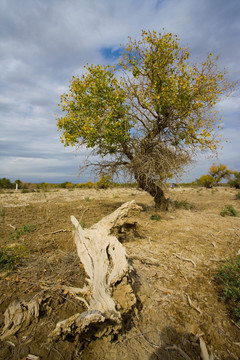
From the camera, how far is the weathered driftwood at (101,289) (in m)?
2.42

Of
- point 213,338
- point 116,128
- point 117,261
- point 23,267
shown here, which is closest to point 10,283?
point 23,267

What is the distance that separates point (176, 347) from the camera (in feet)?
8.36

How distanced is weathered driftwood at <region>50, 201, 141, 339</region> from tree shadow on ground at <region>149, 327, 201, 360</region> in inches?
22.8

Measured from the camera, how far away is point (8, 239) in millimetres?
6242

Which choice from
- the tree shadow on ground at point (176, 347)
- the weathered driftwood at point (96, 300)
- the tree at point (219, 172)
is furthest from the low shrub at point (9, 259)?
Result: the tree at point (219, 172)

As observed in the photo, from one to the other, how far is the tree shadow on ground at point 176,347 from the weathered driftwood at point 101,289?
580 millimetres

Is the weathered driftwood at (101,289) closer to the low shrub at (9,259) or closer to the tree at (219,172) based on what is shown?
the low shrub at (9,259)

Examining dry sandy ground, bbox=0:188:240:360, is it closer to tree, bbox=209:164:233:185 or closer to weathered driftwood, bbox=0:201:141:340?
weathered driftwood, bbox=0:201:141:340

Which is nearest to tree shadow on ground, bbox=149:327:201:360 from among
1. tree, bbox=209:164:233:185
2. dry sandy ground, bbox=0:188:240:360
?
dry sandy ground, bbox=0:188:240:360

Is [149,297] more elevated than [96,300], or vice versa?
[96,300]

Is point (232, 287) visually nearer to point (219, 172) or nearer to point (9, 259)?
point (9, 259)

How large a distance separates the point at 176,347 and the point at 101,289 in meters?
1.26

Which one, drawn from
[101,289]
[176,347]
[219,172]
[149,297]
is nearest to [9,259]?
[101,289]

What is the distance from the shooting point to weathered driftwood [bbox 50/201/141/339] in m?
2.42
